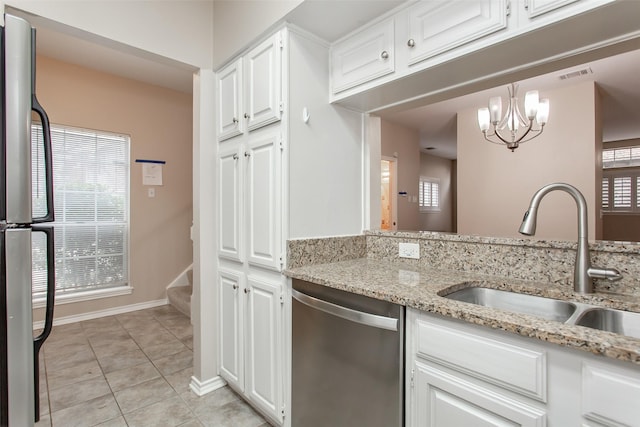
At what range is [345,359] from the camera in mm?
1343

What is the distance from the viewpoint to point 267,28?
169cm

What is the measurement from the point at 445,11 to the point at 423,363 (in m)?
1.40

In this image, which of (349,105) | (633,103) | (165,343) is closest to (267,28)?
(349,105)

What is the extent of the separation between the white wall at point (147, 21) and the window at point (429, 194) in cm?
647

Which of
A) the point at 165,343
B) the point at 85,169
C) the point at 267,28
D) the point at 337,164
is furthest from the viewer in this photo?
the point at 85,169

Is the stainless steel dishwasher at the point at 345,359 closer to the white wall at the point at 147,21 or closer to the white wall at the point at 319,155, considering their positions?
the white wall at the point at 319,155

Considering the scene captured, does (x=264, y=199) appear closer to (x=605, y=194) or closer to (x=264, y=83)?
(x=264, y=83)

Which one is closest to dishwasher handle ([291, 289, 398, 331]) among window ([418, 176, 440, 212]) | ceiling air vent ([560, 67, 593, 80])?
ceiling air vent ([560, 67, 593, 80])

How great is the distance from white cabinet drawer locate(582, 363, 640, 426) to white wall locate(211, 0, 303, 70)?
174cm

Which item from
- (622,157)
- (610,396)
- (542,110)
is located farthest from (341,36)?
(622,157)

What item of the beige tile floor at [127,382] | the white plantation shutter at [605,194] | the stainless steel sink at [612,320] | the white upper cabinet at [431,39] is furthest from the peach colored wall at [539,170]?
the beige tile floor at [127,382]

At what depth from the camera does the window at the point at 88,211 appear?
3.37 metres

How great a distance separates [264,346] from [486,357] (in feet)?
3.93

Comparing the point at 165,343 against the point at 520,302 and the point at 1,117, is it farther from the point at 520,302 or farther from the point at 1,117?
the point at 520,302
